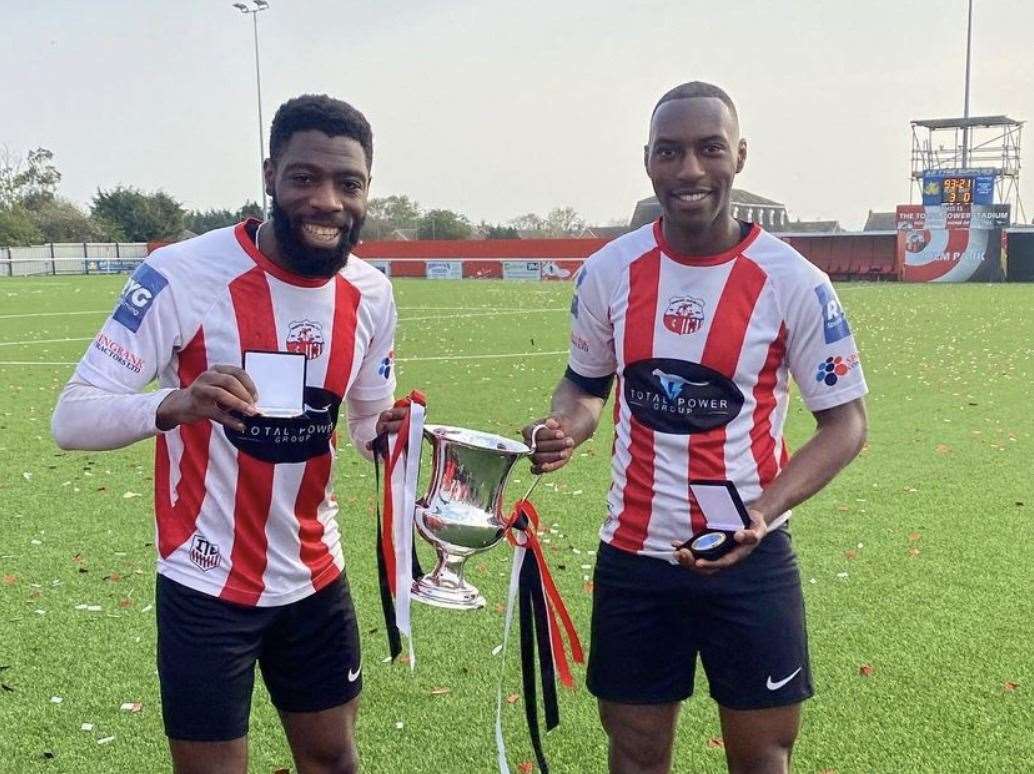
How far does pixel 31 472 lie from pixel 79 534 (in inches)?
76.1

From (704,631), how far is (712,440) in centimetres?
50

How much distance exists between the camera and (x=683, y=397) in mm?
2621

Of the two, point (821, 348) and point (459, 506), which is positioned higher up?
point (821, 348)

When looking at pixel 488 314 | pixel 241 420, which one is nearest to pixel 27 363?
pixel 488 314

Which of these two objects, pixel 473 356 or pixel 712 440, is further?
pixel 473 356

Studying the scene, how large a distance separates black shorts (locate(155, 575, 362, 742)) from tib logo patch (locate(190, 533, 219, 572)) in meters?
0.07

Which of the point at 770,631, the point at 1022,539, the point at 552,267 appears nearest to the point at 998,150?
the point at 552,267

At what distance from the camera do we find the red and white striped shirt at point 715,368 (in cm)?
259

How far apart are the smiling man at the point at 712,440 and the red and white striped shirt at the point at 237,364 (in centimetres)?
64

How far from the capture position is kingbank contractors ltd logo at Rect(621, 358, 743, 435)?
259 cm

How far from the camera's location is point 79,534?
612cm

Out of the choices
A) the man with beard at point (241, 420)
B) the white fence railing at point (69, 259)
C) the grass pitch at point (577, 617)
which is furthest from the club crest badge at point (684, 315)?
the white fence railing at point (69, 259)

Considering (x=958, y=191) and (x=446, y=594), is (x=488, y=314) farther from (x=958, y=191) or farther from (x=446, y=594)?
(x=958, y=191)

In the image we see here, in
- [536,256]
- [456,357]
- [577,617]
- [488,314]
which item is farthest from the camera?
[536,256]
